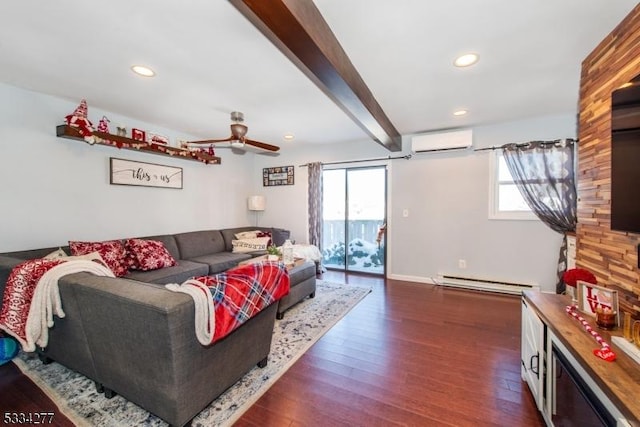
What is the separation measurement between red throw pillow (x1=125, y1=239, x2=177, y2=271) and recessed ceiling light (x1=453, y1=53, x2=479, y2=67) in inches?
146

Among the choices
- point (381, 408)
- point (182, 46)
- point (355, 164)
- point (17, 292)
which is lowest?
point (381, 408)

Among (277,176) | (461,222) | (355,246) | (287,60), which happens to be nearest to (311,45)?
(287,60)

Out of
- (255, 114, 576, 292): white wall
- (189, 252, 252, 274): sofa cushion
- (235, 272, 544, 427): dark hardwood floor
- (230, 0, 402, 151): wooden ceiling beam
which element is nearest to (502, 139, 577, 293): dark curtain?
(255, 114, 576, 292): white wall

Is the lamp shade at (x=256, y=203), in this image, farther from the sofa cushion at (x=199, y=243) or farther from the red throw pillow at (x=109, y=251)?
the red throw pillow at (x=109, y=251)

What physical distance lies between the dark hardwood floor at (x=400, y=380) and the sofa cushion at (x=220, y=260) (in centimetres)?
181

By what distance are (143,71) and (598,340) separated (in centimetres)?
347

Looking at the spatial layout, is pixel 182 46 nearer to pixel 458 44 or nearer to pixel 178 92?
pixel 178 92

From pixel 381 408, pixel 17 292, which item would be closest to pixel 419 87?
pixel 381 408

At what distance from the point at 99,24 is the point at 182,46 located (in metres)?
0.47

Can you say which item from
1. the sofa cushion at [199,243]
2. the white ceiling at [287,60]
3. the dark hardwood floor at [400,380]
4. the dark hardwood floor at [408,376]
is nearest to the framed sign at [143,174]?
the white ceiling at [287,60]

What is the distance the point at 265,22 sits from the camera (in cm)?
132

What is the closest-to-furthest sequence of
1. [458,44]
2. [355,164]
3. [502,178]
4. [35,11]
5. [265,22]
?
[265,22] < [35,11] < [458,44] < [502,178] < [355,164]

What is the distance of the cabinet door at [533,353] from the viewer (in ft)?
5.07

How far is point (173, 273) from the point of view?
3098 mm
